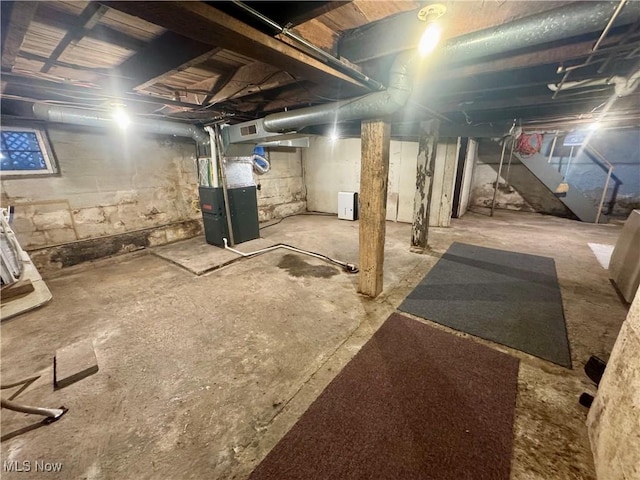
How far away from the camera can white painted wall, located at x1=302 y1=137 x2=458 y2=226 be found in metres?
5.15

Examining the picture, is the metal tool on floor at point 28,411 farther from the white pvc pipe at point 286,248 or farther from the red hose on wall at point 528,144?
the red hose on wall at point 528,144

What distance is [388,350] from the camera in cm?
197

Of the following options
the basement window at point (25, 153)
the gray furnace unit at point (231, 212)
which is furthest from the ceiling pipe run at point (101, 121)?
the gray furnace unit at point (231, 212)

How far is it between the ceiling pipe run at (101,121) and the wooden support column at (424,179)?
3436 millimetres

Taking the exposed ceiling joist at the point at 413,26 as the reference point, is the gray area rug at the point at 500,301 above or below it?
below

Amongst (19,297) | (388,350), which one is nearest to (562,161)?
(388,350)

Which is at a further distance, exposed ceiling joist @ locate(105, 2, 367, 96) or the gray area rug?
the gray area rug

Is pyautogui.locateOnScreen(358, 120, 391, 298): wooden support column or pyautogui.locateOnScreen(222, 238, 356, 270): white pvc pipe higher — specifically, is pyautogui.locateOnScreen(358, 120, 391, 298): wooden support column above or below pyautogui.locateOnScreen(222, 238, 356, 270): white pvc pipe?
above

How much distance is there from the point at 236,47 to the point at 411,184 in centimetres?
511

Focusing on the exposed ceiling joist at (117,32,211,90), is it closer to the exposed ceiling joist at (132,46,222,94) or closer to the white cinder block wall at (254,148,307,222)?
the exposed ceiling joist at (132,46,222,94)

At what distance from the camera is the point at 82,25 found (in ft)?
4.48

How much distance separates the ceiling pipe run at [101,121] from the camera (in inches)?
113

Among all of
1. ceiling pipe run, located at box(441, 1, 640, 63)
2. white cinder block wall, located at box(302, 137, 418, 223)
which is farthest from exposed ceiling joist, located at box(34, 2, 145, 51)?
white cinder block wall, located at box(302, 137, 418, 223)

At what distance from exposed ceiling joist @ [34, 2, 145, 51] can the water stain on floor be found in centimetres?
260
